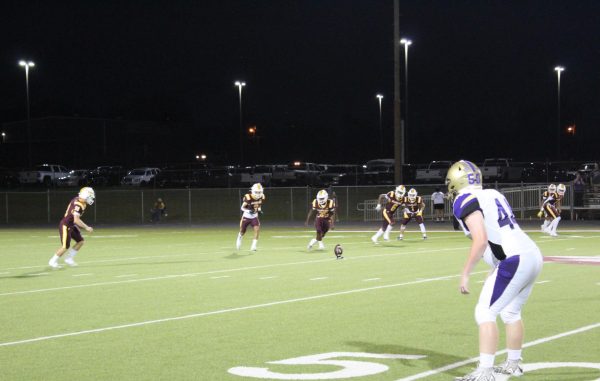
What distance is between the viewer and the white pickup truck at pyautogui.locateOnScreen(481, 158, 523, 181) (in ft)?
166

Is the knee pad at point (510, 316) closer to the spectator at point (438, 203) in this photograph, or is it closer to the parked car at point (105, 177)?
the spectator at point (438, 203)

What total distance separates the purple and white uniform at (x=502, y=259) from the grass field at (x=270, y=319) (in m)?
0.87

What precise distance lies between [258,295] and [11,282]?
552cm

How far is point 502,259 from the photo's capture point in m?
7.02

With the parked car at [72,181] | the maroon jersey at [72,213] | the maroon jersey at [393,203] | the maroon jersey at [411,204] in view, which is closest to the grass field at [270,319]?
the maroon jersey at [72,213]

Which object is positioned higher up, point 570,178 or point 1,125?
point 1,125

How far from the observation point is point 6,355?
877cm

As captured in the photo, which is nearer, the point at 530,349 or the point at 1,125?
the point at 530,349

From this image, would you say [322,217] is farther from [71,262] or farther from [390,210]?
[71,262]

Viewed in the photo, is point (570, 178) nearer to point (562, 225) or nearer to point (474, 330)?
point (562, 225)

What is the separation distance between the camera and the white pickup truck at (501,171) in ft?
166

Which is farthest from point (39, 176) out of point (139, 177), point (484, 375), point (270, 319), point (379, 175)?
point (484, 375)

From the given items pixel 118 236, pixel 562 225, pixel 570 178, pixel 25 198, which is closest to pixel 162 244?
pixel 118 236

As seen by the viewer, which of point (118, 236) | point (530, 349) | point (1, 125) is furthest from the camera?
point (1, 125)
